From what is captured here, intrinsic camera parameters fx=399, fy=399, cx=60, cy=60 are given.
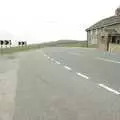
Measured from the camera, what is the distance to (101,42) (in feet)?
249

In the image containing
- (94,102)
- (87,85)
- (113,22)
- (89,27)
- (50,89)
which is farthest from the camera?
(89,27)

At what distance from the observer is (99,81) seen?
13.5 metres

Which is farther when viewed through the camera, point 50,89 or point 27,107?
point 50,89

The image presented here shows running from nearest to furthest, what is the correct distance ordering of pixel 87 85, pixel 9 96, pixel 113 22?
1. pixel 9 96
2. pixel 87 85
3. pixel 113 22

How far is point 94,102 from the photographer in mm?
9031

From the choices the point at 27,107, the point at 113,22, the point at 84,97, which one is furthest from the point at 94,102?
the point at 113,22

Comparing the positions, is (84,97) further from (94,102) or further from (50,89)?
(50,89)

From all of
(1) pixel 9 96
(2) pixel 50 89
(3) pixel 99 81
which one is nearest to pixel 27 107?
(1) pixel 9 96

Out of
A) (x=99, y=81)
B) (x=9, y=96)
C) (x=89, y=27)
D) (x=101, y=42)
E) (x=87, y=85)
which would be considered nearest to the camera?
(x=9, y=96)

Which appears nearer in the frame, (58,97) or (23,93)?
(58,97)

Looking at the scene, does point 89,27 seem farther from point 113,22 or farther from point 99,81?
point 99,81

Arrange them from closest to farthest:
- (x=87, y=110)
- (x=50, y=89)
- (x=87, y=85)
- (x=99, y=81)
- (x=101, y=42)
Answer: (x=87, y=110) → (x=50, y=89) → (x=87, y=85) → (x=99, y=81) → (x=101, y=42)

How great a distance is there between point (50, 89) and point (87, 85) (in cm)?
141

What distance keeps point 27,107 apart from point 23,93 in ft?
7.84
